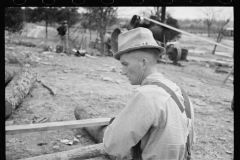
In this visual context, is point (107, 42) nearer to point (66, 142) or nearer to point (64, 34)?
point (64, 34)

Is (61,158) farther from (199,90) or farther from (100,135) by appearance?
(199,90)

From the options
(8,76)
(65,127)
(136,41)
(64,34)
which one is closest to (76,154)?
(65,127)

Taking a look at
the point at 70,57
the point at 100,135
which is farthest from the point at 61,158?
the point at 70,57

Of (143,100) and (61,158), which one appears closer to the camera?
(143,100)

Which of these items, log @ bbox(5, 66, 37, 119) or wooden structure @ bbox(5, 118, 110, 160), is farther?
log @ bbox(5, 66, 37, 119)

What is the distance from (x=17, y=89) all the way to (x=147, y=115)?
4.17 m

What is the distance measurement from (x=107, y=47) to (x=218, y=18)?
9175 millimetres

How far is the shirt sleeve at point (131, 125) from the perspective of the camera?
50.9 inches

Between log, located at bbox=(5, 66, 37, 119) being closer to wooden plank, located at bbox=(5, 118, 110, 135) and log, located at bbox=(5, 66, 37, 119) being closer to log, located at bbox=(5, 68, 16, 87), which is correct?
log, located at bbox=(5, 68, 16, 87)

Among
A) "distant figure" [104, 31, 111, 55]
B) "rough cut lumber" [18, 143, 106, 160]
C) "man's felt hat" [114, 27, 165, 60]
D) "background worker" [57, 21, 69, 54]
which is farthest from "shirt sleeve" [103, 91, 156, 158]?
"distant figure" [104, 31, 111, 55]

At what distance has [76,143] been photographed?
3803 mm

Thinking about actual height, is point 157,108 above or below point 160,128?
above

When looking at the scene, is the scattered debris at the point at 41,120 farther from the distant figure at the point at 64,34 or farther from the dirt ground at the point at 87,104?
the distant figure at the point at 64,34

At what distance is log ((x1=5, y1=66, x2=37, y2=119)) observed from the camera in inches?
170
